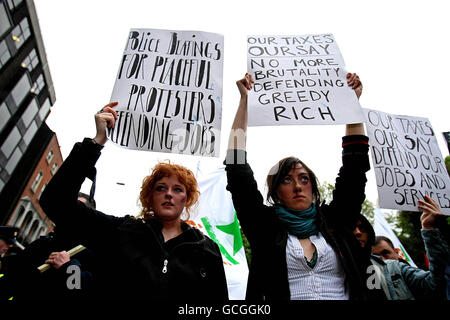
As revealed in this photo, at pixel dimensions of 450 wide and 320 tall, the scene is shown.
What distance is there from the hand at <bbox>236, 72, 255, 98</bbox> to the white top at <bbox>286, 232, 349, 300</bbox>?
1248 mm

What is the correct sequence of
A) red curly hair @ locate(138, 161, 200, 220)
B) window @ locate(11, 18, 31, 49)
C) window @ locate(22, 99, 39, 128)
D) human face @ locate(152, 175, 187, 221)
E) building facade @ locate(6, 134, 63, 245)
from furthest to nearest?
building facade @ locate(6, 134, 63, 245) → window @ locate(22, 99, 39, 128) → window @ locate(11, 18, 31, 49) → red curly hair @ locate(138, 161, 200, 220) → human face @ locate(152, 175, 187, 221)

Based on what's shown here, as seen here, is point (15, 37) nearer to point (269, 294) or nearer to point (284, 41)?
point (284, 41)

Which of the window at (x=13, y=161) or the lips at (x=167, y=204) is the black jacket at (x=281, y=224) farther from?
the window at (x=13, y=161)

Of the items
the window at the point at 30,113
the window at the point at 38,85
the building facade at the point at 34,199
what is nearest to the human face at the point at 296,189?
the window at the point at 30,113

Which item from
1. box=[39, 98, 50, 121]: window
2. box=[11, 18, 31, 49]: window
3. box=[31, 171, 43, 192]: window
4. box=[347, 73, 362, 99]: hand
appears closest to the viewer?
box=[347, 73, 362, 99]: hand

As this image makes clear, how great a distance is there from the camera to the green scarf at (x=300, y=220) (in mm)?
1817

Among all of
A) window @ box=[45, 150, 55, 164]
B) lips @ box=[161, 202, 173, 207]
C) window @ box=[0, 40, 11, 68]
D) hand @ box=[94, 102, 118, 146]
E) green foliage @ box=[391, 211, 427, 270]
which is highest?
window @ box=[45, 150, 55, 164]

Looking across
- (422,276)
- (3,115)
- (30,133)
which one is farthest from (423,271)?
(30,133)

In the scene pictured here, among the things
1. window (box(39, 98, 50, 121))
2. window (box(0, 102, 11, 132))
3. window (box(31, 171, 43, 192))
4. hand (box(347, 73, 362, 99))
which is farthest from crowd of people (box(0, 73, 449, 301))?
window (box(31, 171, 43, 192))

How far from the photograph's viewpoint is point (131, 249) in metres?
1.68

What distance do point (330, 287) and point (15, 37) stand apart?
19.6m

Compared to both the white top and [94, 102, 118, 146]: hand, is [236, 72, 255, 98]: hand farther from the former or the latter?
the white top

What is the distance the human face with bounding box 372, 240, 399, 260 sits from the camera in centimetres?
339

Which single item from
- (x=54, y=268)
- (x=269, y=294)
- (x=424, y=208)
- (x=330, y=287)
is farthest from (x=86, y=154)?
(x=424, y=208)
